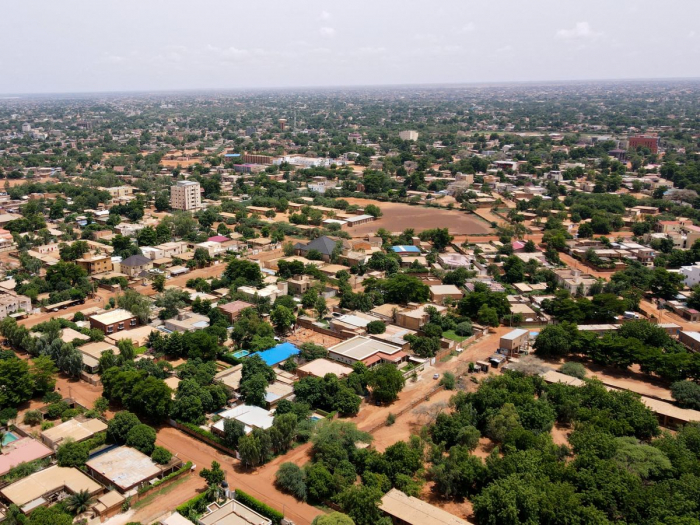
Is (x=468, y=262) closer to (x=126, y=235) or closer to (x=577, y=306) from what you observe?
(x=577, y=306)

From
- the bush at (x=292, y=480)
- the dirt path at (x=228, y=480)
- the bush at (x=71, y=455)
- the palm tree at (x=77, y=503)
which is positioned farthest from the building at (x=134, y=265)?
the bush at (x=292, y=480)

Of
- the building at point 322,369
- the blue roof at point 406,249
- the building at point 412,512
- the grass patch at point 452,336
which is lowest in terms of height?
the grass patch at point 452,336

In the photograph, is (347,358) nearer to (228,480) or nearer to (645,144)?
(228,480)

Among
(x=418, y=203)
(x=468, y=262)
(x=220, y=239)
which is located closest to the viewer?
(x=468, y=262)

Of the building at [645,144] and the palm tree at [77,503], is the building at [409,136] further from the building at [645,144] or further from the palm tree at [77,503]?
the palm tree at [77,503]

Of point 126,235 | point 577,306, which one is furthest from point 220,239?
point 577,306

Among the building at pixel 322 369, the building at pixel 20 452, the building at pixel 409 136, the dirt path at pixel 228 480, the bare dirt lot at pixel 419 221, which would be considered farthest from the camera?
the building at pixel 409 136

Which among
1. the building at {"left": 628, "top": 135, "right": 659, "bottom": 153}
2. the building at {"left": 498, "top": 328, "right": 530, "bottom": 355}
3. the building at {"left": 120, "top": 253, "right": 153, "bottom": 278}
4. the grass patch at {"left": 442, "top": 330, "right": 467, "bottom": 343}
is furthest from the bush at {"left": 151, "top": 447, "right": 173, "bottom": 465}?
the building at {"left": 628, "top": 135, "right": 659, "bottom": 153}

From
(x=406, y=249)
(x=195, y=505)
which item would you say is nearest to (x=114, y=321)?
(x=195, y=505)
